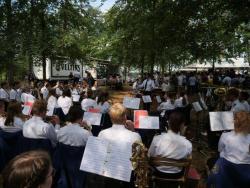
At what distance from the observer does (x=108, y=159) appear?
13.4 ft

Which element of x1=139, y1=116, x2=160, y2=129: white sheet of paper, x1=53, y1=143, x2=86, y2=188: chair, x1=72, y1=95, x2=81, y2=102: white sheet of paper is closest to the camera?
x1=53, y1=143, x2=86, y2=188: chair

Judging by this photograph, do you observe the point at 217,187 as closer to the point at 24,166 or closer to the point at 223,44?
the point at 24,166

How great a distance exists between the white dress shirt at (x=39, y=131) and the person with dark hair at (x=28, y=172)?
3816 millimetres

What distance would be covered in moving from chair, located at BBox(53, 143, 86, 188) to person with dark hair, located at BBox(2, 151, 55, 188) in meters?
3.33

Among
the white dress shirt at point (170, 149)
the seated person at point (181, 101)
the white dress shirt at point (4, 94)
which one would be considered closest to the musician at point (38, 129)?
the white dress shirt at point (170, 149)

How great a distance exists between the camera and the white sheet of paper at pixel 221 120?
6152 millimetres

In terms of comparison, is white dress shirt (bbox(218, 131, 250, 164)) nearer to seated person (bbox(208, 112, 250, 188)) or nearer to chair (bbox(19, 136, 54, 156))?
seated person (bbox(208, 112, 250, 188))

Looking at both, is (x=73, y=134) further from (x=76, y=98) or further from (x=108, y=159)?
(x=76, y=98)

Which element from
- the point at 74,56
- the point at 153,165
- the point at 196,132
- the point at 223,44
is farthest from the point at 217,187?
the point at 223,44

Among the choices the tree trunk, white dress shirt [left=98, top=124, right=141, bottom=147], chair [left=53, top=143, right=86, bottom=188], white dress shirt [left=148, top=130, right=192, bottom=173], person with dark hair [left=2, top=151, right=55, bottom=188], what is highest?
the tree trunk

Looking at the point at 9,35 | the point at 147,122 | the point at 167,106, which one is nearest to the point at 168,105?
the point at 167,106

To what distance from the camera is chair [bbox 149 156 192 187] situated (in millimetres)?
4797

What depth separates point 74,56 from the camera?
2253cm

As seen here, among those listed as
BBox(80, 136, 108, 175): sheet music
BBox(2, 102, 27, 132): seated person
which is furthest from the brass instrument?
BBox(2, 102, 27, 132): seated person
